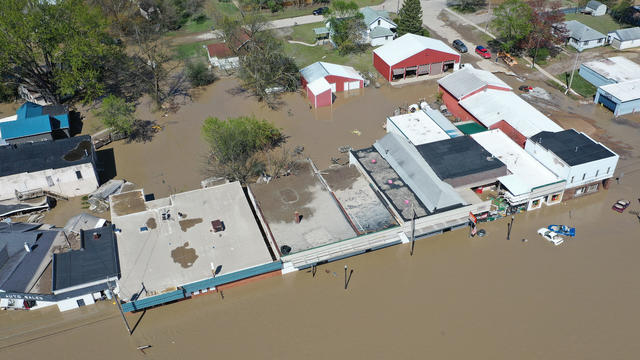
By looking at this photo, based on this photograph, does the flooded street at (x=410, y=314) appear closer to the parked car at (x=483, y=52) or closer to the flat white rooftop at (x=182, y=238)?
the flat white rooftop at (x=182, y=238)

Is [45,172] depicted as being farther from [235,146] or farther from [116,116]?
[235,146]

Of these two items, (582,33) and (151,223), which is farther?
(582,33)

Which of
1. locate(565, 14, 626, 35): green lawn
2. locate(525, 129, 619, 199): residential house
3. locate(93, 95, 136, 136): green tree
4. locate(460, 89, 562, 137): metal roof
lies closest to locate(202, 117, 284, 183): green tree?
locate(93, 95, 136, 136): green tree

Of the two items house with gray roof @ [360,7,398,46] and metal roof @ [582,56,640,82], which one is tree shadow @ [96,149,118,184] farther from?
metal roof @ [582,56,640,82]

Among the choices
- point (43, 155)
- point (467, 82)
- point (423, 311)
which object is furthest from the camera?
point (467, 82)

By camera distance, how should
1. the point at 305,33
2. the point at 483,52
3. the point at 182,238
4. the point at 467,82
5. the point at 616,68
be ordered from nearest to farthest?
the point at 182,238
the point at 467,82
the point at 616,68
the point at 483,52
the point at 305,33

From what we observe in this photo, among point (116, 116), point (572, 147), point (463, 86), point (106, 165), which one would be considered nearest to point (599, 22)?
point (463, 86)

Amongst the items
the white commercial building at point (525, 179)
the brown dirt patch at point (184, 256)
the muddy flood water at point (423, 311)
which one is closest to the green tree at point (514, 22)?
the white commercial building at point (525, 179)
